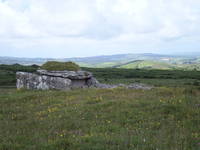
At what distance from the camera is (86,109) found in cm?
1421

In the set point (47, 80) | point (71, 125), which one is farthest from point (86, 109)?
point (47, 80)

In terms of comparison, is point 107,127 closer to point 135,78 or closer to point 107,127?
point 107,127

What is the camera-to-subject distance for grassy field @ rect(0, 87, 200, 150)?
26.7 feet

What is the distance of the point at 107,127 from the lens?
34.1 ft

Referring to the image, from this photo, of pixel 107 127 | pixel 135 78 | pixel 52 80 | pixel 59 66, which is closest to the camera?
pixel 107 127

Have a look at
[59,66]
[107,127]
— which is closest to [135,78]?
[59,66]

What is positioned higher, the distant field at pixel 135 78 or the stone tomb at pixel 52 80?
the stone tomb at pixel 52 80

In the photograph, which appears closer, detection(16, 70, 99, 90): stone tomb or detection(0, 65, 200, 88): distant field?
detection(16, 70, 99, 90): stone tomb

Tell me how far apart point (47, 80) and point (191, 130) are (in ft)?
84.8

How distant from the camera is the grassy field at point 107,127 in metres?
8.14

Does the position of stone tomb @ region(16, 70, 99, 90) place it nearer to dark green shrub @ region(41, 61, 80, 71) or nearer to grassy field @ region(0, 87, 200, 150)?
dark green shrub @ region(41, 61, 80, 71)

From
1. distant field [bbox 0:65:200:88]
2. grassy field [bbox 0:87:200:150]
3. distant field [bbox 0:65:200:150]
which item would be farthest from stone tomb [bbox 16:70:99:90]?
grassy field [bbox 0:87:200:150]

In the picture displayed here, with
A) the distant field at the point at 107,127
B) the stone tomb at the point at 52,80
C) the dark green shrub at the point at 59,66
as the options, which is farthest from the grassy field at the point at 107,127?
the dark green shrub at the point at 59,66

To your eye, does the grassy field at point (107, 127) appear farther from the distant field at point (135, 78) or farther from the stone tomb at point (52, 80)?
the distant field at point (135, 78)
